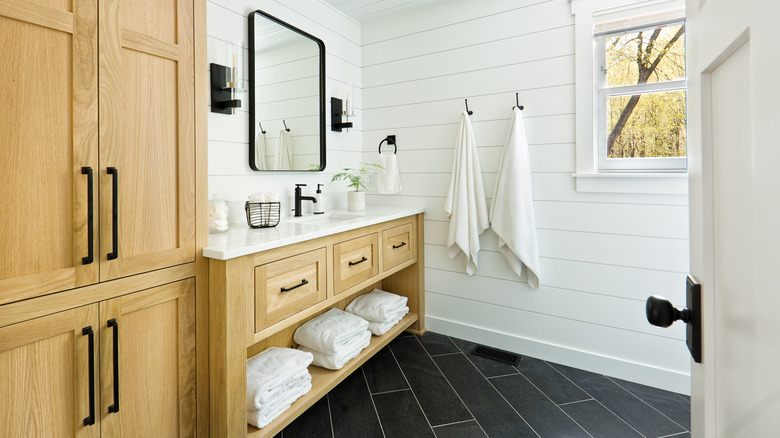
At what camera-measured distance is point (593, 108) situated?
7.31 feet

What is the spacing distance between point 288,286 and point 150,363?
0.55 metres

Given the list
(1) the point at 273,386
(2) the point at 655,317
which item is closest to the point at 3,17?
(1) the point at 273,386

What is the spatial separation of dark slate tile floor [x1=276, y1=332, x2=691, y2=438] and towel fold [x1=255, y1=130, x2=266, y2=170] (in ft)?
4.24

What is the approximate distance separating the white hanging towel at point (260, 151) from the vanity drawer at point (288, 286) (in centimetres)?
69

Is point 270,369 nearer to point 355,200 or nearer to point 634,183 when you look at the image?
point 355,200

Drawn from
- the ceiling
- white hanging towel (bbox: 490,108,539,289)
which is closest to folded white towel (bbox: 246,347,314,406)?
white hanging towel (bbox: 490,108,539,289)

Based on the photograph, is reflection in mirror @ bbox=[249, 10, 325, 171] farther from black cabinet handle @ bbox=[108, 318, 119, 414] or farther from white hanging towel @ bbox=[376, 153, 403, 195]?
black cabinet handle @ bbox=[108, 318, 119, 414]

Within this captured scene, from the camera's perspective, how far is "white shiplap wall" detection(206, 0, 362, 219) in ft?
6.58

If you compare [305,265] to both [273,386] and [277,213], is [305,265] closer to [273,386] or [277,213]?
[277,213]

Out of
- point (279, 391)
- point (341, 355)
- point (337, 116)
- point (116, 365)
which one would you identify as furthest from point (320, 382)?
point (337, 116)

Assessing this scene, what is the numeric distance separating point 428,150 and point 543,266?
3.56 feet

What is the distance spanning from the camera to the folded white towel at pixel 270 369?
162 centimetres

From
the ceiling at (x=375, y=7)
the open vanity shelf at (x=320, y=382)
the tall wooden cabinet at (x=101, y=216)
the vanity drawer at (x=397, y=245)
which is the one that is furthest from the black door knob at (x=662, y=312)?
the ceiling at (x=375, y=7)

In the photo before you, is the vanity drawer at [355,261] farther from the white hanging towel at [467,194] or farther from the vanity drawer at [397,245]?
the white hanging towel at [467,194]
